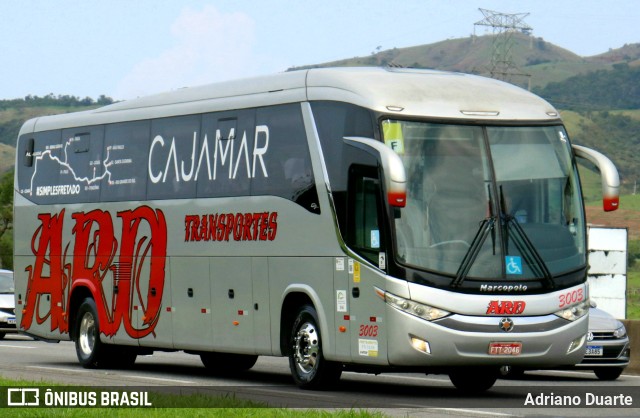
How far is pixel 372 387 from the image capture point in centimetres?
1861

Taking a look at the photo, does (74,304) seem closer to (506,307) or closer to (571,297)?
(506,307)

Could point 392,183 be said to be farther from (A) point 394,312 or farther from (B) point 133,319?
(B) point 133,319

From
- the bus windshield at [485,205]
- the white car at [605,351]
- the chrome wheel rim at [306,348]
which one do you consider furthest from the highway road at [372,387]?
the bus windshield at [485,205]

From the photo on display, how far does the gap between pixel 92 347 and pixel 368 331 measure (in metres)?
7.70

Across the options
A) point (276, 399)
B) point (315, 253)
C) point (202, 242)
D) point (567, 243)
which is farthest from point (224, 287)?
point (567, 243)

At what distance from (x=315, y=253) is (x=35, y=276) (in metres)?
8.48

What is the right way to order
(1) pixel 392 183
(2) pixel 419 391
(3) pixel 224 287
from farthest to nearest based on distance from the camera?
(3) pixel 224 287 → (2) pixel 419 391 → (1) pixel 392 183

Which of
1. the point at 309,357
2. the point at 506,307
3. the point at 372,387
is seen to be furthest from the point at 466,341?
the point at 372,387

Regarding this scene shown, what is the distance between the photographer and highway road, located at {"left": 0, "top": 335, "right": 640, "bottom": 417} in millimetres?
15234

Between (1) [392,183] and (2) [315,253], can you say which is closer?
(1) [392,183]

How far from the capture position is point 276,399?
16016mm

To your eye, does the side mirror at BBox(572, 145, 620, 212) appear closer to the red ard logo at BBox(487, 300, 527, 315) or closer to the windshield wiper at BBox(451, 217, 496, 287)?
the windshield wiper at BBox(451, 217, 496, 287)

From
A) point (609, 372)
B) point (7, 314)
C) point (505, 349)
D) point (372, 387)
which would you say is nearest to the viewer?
point (505, 349)

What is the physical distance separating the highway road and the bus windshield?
5.09 ft
